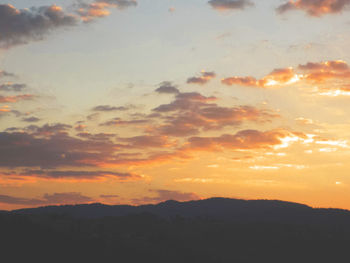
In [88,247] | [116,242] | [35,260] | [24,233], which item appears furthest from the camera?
[116,242]

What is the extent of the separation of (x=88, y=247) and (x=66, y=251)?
12.5 metres

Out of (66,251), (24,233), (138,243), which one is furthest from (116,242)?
(24,233)

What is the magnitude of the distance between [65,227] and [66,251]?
28265mm

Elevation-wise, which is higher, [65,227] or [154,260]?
[65,227]

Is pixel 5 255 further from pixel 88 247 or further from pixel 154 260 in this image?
pixel 154 260

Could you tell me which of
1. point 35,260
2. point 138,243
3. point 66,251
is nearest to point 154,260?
point 138,243

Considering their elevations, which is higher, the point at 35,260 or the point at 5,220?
the point at 5,220

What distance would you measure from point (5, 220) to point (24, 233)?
12.9 metres

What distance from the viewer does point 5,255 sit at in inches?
5935

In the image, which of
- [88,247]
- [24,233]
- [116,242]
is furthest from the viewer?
[116,242]

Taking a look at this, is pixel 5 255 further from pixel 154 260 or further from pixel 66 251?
pixel 154 260

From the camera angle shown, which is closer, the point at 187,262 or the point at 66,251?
the point at 66,251

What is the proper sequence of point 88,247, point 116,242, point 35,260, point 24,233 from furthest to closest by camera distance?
point 116,242, point 88,247, point 24,233, point 35,260

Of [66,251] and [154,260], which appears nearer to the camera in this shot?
[66,251]
